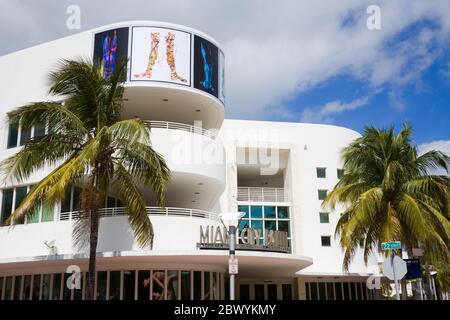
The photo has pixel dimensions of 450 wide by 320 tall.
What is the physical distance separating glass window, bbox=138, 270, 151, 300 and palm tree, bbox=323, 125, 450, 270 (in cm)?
859

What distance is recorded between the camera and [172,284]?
21.5m

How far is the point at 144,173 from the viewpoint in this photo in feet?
56.5

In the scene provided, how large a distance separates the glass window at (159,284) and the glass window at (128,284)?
3.08ft

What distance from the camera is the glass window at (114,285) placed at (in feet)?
69.5

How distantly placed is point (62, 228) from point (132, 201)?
6.10 meters

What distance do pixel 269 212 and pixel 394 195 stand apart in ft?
50.4

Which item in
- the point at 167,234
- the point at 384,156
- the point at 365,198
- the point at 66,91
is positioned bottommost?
the point at 167,234

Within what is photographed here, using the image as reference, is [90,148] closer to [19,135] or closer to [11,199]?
[11,199]

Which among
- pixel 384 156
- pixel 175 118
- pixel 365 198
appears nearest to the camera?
pixel 365 198

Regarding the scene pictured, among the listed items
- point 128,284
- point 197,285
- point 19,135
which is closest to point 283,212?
point 197,285

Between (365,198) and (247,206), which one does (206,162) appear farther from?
(247,206)
